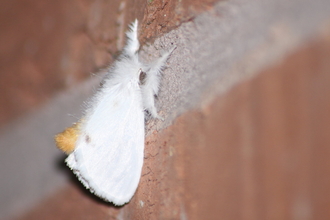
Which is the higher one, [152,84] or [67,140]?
[152,84]

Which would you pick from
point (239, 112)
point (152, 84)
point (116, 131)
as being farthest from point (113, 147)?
point (239, 112)

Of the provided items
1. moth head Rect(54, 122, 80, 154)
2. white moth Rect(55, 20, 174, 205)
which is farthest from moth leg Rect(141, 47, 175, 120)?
moth head Rect(54, 122, 80, 154)

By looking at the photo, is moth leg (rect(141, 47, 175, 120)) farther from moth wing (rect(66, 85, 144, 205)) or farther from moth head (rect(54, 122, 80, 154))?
moth head (rect(54, 122, 80, 154))

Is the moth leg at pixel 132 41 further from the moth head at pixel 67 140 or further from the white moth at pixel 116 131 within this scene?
the moth head at pixel 67 140

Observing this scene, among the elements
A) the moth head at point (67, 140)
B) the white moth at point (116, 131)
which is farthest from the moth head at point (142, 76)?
the moth head at point (67, 140)

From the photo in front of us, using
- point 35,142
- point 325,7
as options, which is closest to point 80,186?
point 35,142

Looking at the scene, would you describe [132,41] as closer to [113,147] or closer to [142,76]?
[142,76]

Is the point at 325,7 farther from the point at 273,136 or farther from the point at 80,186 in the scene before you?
the point at 80,186
